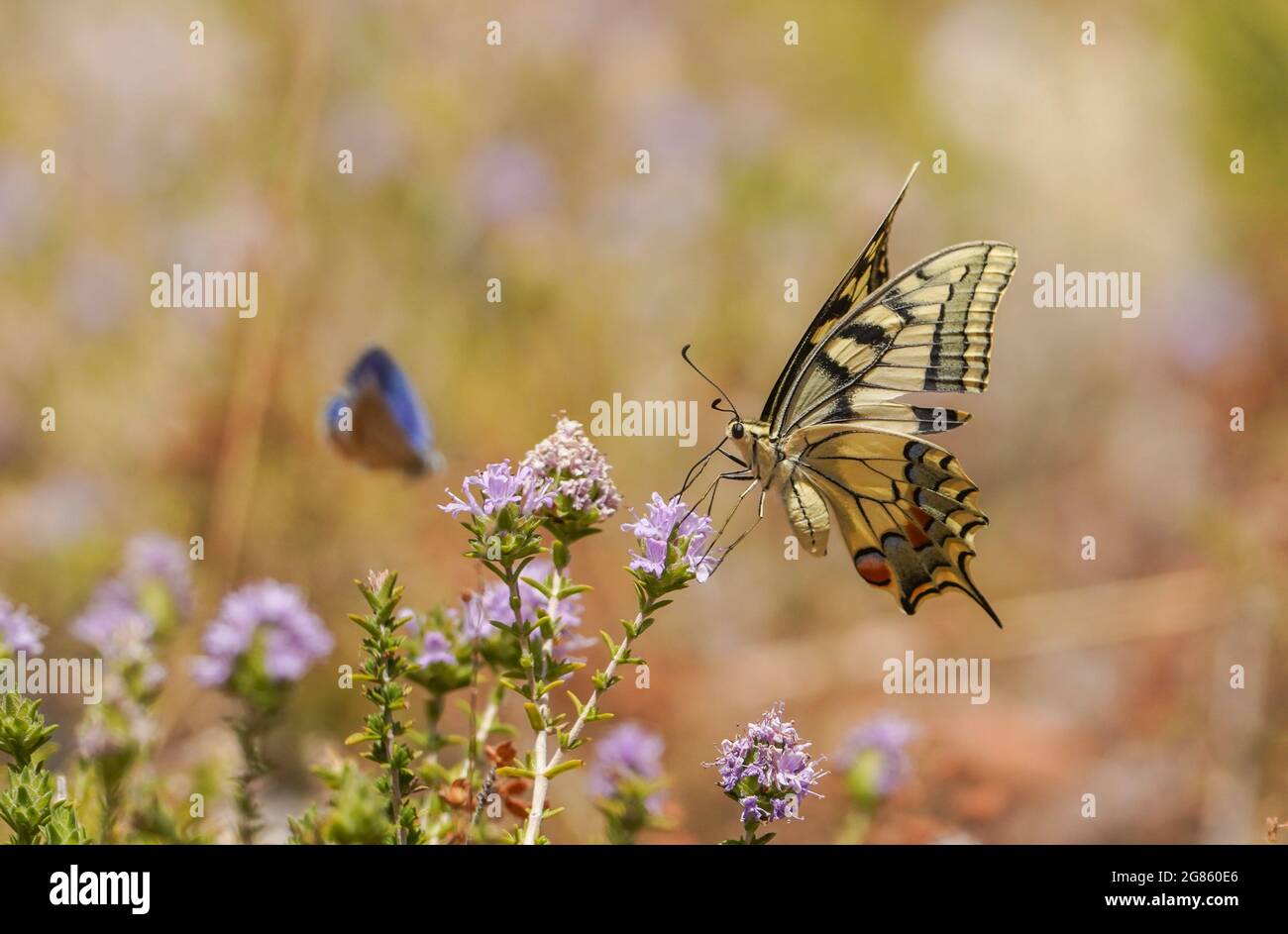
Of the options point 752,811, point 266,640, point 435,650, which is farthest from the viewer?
point 266,640

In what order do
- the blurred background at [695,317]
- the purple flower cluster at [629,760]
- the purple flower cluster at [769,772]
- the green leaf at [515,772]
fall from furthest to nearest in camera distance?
the blurred background at [695,317]
the purple flower cluster at [629,760]
the purple flower cluster at [769,772]
the green leaf at [515,772]

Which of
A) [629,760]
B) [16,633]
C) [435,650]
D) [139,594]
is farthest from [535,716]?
→ [139,594]

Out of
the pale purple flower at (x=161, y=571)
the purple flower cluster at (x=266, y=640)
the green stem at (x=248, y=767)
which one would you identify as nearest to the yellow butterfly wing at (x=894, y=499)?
the purple flower cluster at (x=266, y=640)

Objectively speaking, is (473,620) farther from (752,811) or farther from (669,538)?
(752,811)

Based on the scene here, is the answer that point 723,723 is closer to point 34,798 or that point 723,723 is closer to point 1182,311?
point 34,798

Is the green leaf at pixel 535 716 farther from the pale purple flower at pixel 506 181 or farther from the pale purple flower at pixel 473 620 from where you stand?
the pale purple flower at pixel 506 181

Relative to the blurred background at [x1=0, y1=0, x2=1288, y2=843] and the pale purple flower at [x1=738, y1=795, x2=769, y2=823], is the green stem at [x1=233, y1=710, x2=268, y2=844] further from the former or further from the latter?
the blurred background at [x1=0, y1=0, x2=1288, y2=843]
